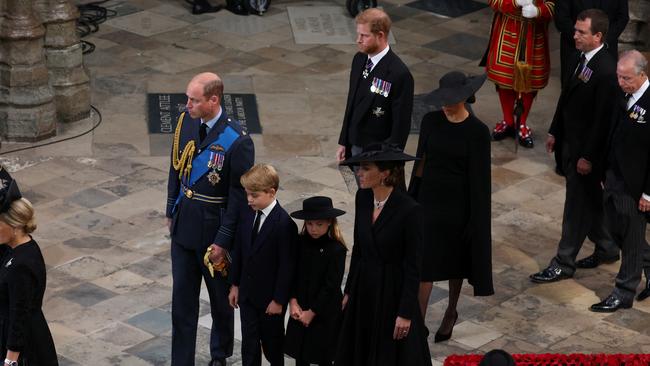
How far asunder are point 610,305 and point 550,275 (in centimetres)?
64

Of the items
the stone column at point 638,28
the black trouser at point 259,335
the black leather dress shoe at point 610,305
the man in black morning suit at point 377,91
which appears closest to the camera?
the black trouser at point 259,335

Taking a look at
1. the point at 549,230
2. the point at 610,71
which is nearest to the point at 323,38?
the point at 549,230

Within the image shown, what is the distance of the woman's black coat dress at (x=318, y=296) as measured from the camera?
8.65 m

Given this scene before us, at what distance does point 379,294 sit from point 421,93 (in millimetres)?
7021

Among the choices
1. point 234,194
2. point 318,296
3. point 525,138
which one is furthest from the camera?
point 525,138

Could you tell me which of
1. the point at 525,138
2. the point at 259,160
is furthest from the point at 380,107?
the point at 525,138

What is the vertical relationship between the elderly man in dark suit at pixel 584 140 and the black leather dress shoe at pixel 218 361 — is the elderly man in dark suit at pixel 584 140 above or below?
above

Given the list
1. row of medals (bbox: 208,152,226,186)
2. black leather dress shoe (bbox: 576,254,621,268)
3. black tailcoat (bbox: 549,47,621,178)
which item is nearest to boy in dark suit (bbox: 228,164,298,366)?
row of medals (bbox: 208,152,226,186)

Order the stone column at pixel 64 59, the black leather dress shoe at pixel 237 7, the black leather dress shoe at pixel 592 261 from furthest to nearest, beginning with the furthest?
the black leather dress shoe at pixel 237 7
the stone column at pixel 64 59
the black leather dress shoe at pixel 592 261

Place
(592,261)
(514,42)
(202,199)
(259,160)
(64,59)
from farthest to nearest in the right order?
(64,59) < (514,42) < (259,160) < (592,261) < (202,199)

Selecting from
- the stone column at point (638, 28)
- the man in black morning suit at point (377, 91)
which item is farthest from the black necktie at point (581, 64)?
the stone column at point (638, 28)

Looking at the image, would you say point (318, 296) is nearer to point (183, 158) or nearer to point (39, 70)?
point (183, 158)

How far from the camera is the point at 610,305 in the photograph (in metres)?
10.6

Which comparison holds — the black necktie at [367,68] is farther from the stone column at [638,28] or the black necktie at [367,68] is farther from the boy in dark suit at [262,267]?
the stone column at [638,28]
